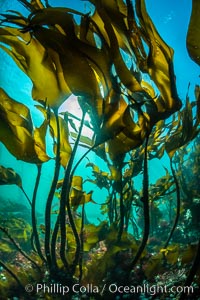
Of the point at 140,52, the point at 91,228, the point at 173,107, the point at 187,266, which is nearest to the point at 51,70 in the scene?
the point at 140,52

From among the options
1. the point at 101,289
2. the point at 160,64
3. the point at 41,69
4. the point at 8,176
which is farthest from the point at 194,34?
the point at 101,289

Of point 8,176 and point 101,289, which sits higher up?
point 8,176

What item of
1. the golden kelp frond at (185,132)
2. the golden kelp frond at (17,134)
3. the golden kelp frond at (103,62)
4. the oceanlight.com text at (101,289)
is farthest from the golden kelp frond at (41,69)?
the oceanlight.com text at (101,289)

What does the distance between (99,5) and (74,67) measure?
393 millimetres

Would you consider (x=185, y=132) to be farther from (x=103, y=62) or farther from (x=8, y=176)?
(x=8, y=176)

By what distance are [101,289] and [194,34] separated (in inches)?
70.9

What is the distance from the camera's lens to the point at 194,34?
132 cm

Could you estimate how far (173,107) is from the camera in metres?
1.49

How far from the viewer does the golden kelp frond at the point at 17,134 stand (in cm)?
165

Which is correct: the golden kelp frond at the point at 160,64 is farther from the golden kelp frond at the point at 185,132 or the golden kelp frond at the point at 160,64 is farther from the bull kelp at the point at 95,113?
the golden kelp frond at the point at 185,132

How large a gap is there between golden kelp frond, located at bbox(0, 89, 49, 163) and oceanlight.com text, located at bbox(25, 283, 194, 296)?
890 millimetres

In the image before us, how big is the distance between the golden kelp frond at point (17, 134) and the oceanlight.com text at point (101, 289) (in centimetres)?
89

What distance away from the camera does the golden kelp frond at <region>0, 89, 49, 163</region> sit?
1648mm

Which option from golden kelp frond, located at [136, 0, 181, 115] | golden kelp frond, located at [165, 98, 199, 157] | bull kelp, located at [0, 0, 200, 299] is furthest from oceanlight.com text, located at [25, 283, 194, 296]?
golden kelp frond, located at [136, 0, 181, 115]
